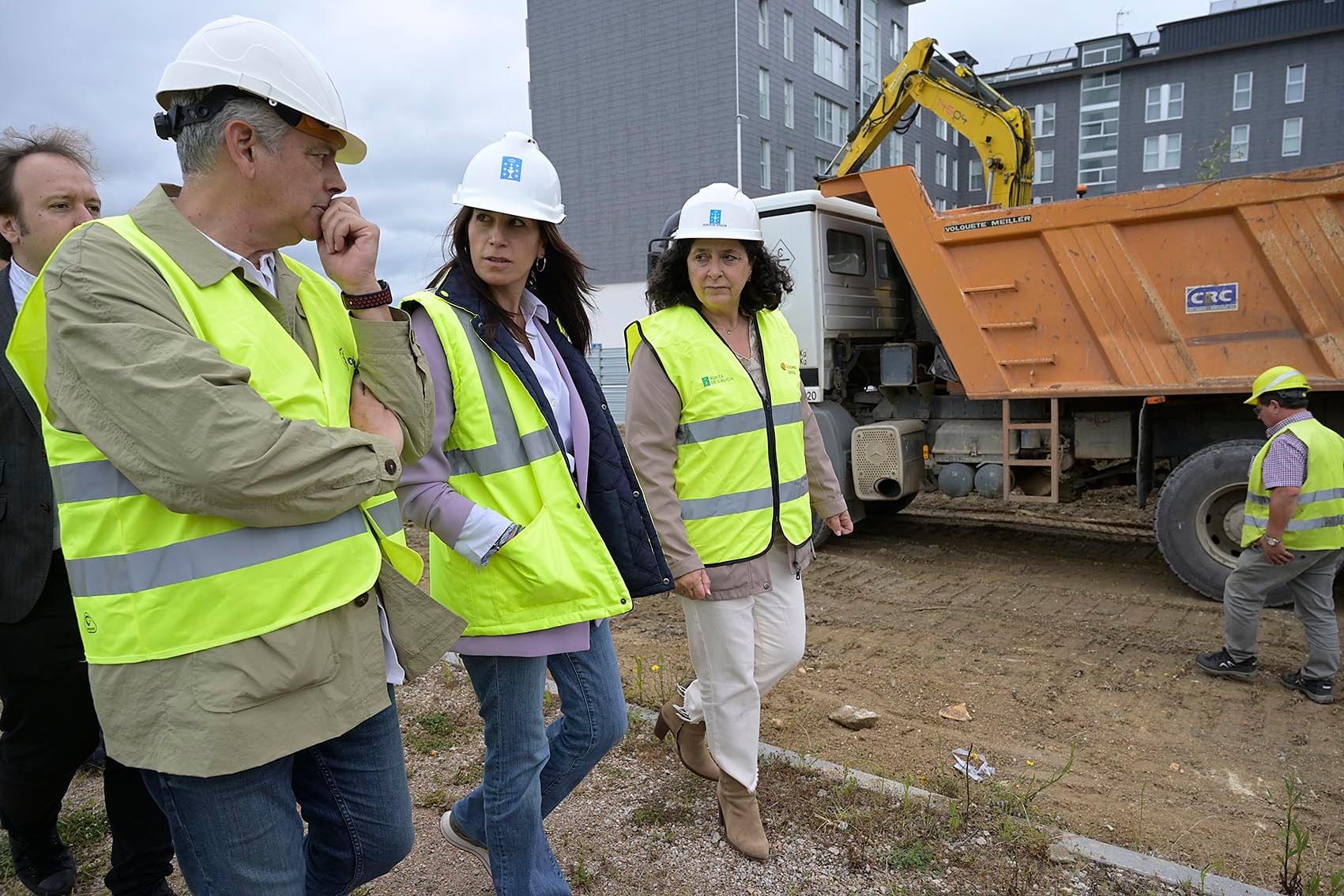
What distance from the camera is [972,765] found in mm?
3307

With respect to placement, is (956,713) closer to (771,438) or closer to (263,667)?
(771,438)

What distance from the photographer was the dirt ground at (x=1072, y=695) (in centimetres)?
304

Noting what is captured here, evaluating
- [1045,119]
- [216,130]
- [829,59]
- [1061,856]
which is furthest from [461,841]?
[1045,119]

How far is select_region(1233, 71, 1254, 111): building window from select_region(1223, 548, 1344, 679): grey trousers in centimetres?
3236

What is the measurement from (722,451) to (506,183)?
40.5 inches

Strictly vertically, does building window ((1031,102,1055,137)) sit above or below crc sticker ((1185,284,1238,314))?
above

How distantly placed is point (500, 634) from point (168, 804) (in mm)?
718

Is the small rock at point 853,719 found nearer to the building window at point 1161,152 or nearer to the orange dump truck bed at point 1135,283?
the orange dump truck bed at point 1135,283

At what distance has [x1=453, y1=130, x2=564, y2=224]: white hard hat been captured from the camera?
2.08m

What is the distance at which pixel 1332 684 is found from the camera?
4125mm

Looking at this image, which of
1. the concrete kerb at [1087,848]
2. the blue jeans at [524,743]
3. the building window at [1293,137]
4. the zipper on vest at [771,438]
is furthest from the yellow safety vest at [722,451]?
the building window at [1293,137]

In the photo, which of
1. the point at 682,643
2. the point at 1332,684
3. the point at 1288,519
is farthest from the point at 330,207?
the point at 1332,684

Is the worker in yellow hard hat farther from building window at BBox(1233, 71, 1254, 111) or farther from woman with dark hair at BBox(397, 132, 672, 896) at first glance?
building window at BBox(1233, 71, 1254, 111)

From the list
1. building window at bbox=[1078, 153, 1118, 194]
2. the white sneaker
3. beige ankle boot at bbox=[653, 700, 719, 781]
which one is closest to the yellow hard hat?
beige ankle boot at bbox=[653, 700, 719, 781]
